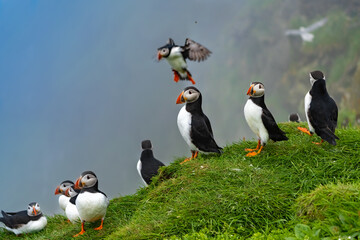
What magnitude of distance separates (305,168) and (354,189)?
1.80 metres

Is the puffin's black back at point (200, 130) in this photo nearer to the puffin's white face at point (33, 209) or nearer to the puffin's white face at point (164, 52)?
the puffin's white face at point (164, 52)

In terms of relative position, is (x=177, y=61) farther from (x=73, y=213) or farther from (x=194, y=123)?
(x=73, y=213)

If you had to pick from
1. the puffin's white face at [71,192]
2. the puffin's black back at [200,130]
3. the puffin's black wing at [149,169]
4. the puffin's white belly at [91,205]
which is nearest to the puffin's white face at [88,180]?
the puffin's white belly at [91,205]

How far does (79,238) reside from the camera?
23.0ft

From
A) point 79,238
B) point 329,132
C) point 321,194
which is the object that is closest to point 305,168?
point 329,132

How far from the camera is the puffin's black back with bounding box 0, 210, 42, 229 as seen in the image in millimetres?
9237

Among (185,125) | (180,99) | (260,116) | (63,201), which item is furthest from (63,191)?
(260,116)

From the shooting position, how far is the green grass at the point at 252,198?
4906 mm

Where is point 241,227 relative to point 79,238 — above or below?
below

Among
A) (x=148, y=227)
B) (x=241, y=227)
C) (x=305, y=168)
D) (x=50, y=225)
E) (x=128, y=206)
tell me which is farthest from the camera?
(x=50, y=225)

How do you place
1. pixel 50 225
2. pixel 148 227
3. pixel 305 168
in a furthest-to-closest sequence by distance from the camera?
pixel 50 225 → pixel 305 168 → pixel 148 227

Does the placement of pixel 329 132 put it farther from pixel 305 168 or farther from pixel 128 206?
pixel 128 206

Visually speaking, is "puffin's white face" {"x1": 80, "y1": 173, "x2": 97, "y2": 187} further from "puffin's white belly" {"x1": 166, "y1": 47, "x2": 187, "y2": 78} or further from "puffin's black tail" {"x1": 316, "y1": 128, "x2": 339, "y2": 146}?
"puffin's black tail" {"x1": 316, "y1": 128, "x2": 339, "y2": 146}

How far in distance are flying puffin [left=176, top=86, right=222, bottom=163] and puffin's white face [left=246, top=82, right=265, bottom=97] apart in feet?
2.99
